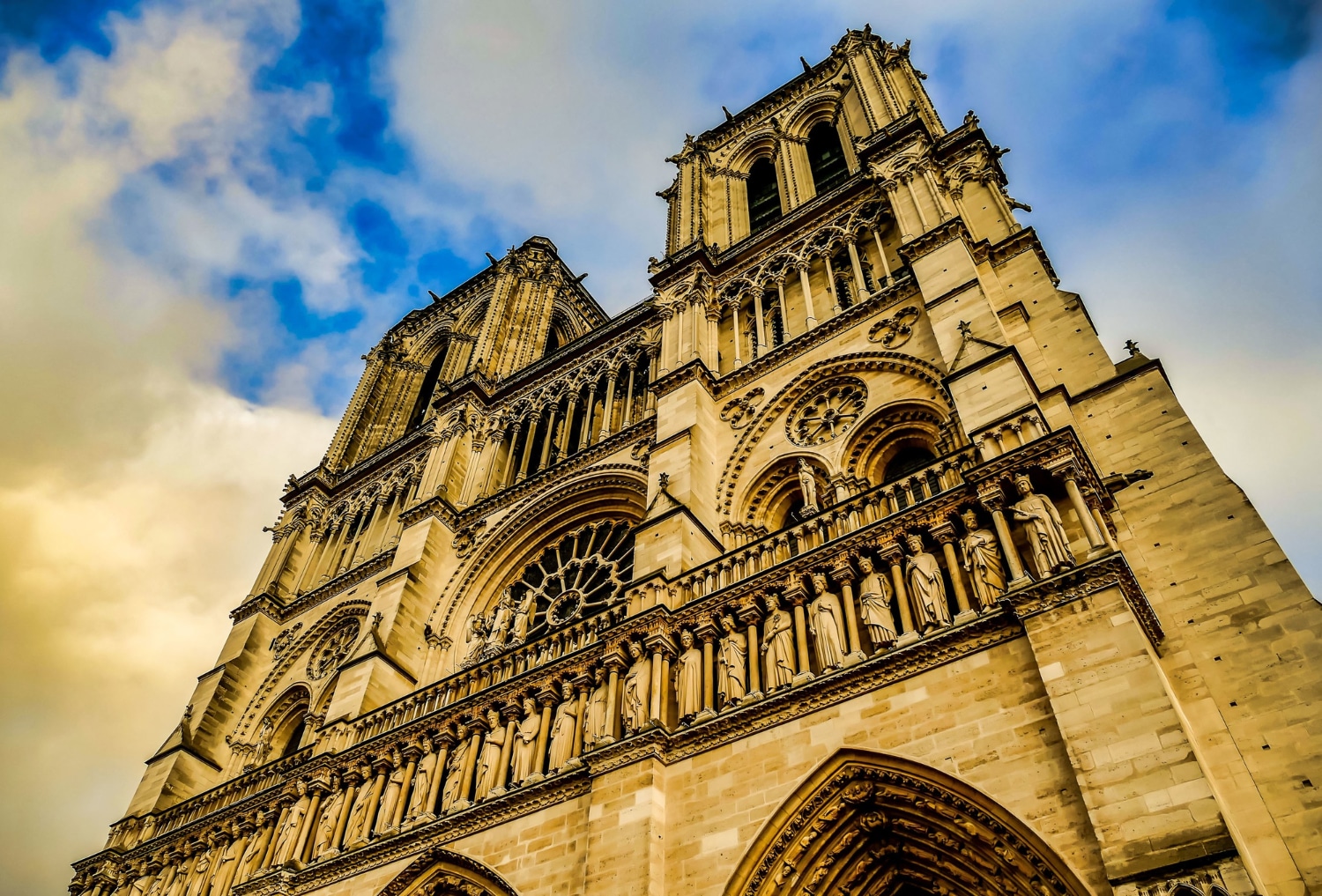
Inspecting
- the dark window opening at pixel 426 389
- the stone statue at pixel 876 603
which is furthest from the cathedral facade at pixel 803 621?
the dark window opening at pixel 426 389

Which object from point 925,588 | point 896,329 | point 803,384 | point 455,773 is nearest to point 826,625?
→ point 925,588

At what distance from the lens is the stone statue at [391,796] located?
1278cm

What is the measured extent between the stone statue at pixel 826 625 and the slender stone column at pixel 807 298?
6.76 m

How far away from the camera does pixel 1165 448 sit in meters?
10.8

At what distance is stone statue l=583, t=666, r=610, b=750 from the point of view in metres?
11.3

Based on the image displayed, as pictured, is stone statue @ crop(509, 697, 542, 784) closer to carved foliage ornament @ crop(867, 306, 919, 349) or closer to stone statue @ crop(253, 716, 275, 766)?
carved foliage ornament @ crop(867, 306, 919, 349)

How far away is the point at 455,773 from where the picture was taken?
1264 centimetres

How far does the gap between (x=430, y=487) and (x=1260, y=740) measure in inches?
616

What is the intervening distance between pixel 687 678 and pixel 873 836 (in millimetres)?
2777

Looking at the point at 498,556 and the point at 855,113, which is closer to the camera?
the point at 498,556

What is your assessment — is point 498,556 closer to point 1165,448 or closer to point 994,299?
point 994,299

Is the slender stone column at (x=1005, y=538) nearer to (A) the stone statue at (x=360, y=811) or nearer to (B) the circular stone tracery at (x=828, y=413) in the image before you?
(B) the circular stone tracery at (x=828, y=413)

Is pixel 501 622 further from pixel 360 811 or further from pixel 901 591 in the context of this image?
pixel 901 591

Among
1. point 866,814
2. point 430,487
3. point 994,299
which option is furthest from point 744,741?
point 430,487
